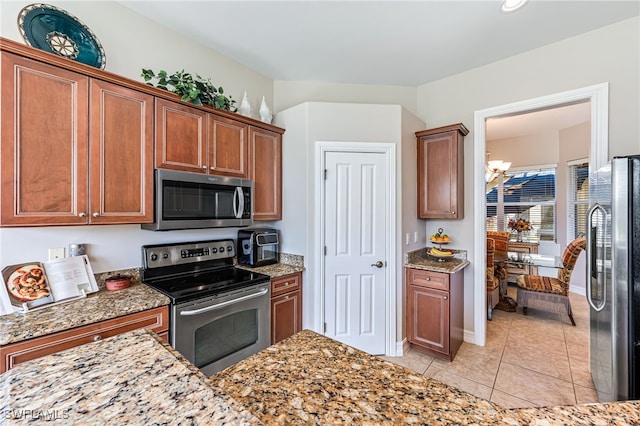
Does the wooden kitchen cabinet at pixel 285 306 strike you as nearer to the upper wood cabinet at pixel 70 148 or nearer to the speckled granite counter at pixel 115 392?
the upper wood cabinet at pixel 70 148

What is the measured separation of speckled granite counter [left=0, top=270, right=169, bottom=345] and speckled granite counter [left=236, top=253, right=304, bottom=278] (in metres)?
0.88

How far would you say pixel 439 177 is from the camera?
2.93 m

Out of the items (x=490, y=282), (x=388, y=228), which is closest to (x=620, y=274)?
(x=388, y=228)

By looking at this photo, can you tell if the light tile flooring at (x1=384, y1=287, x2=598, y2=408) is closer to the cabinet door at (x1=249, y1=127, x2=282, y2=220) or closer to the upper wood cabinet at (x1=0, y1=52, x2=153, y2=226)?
the cabinet door at (x1=249, y1=127, x2=282, y2=220)

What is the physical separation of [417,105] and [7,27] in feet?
11.7

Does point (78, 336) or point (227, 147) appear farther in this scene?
point (227, 147)

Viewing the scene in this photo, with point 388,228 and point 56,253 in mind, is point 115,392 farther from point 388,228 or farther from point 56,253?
point 388,228

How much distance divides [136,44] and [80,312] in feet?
6.54

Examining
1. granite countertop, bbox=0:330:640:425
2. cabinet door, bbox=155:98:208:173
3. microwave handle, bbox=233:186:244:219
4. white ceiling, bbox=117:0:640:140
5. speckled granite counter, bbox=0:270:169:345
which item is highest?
white ceiling, bbox=117:0:640:140

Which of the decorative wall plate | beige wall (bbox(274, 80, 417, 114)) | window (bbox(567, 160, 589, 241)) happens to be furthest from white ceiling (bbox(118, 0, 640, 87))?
window (bbox(567, 160, 589, 241))

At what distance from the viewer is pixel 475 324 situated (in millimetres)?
2912

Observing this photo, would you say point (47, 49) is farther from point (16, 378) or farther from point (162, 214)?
point (16, 378)

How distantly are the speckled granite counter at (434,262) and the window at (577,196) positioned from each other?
3.24 m

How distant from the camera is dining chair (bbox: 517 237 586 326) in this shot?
10.8ft
